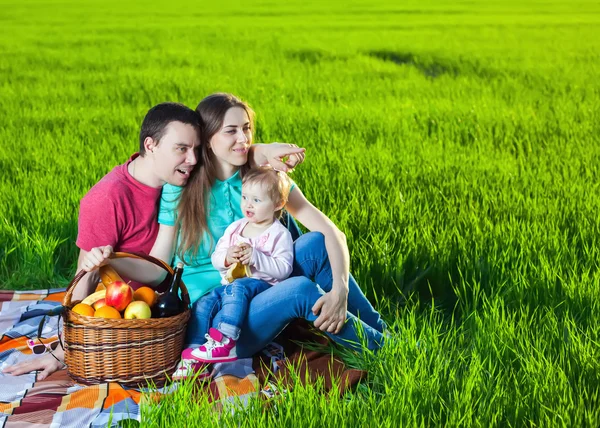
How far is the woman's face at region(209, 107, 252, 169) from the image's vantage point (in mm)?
3498

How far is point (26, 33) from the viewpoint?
17.4 m

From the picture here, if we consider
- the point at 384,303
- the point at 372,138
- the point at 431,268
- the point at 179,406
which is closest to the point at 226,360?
the point at 179,406

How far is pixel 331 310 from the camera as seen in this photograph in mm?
3254

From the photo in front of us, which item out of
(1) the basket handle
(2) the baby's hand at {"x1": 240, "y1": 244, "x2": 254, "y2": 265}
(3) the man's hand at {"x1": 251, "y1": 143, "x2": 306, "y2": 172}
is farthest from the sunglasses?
(3) the man's hand at {"x1": 251, "y1": 143, "x2": 306, "y2": 172}

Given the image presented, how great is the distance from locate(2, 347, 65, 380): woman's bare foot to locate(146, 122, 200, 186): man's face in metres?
0.86

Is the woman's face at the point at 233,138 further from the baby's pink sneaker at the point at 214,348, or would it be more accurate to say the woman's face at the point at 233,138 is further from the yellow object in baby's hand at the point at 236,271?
the baby's pink sneaker at the point at 214,348

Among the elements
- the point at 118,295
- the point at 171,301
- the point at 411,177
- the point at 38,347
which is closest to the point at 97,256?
the point at 118,295

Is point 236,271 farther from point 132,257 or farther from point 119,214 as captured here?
point 119,214

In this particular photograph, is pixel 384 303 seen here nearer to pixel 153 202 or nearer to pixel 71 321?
pixel 153 202

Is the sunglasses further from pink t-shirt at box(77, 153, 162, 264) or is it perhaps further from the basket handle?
pink t-shirt at box(77, 153, 162, 264)

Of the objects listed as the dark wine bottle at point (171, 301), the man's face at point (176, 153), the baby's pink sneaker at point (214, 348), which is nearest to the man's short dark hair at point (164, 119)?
the man's face at point (176, 153)

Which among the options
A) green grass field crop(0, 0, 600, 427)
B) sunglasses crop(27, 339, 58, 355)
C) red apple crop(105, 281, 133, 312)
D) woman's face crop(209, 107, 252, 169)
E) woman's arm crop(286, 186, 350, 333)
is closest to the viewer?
green grass field crop(0, 0, 600, 427)

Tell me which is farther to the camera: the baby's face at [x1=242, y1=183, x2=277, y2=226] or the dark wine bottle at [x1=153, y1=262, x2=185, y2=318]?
the baby's face at [x1=242, y1=183, x2=277, y2=226]

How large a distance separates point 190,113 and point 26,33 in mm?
15167
